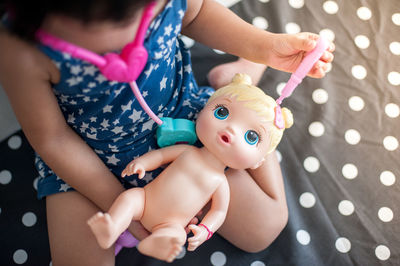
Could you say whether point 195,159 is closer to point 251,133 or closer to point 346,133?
point 251,133

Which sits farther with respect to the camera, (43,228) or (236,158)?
(43,228)

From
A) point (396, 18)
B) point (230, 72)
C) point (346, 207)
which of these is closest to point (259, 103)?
point (230, 72)

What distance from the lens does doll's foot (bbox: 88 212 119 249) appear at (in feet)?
1.63

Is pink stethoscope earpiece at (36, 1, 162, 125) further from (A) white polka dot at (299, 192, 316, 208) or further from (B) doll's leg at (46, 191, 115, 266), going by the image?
(A) white polka dot at (299, 192, 316, 208)

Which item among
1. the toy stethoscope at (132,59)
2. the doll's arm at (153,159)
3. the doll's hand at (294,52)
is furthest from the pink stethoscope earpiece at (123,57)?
the doll's hand at (294,52)

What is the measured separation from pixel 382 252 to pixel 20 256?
77 centimetres

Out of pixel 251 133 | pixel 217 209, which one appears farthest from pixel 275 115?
pixel 217 209

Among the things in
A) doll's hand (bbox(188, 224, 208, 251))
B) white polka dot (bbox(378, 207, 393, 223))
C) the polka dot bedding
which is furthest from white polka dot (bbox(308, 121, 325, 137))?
doll's hand (bbox(188, 224, 208, 251))

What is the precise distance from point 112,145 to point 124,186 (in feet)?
0.35

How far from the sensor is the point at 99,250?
68 centimetres

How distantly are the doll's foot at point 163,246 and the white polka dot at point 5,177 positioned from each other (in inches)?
17.6

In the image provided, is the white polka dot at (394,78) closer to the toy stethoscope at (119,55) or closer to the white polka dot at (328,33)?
the white polka dot at (328,33)

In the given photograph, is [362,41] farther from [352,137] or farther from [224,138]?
[224,138]

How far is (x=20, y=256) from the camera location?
2.49 ft
